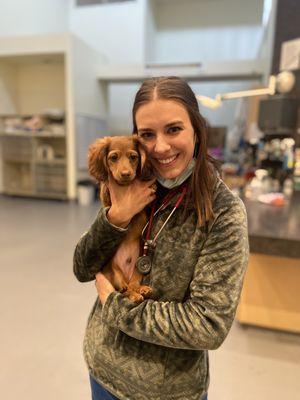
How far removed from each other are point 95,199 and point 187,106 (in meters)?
5.97

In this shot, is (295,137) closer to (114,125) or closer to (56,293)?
(56,293)

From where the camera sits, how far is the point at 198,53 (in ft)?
29.0

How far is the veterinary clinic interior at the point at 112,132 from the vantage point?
1.88 m

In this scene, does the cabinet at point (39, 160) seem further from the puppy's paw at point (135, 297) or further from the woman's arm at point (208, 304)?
the woman's arm at point (208, 304)

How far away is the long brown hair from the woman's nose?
0.08m

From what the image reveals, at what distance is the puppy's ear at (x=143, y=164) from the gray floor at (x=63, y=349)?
4.64 feet

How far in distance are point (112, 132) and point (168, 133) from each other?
809 centimetres

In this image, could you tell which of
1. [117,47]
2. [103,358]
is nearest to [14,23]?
[117,47]

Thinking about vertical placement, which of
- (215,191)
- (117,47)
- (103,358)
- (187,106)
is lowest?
(103,358)

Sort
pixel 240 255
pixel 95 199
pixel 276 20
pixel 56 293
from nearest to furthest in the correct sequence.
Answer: pixel 240 255 → pixel 56 293 → pixel 276 20 → pixel 95 199

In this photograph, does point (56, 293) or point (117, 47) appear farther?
point (117, 47)

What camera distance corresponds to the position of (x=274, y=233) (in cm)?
169

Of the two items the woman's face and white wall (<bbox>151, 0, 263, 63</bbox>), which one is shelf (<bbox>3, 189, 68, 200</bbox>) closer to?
white wall (<bbox>151, 0, 263, 63</bbox>)

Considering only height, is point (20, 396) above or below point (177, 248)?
below
